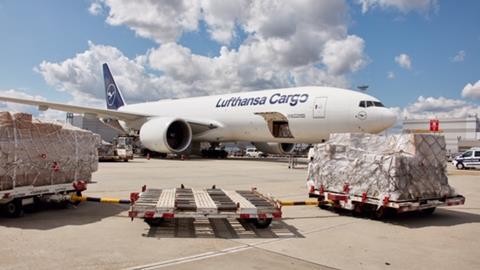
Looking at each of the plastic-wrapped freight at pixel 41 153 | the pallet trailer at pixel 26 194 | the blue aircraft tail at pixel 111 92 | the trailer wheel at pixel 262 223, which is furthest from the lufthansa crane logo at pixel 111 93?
the trailer wheel at pixel 262 223

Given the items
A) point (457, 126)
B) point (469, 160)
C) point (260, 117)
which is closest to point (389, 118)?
point (260, 117)

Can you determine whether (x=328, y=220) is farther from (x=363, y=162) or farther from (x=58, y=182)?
(x=58, y=182)

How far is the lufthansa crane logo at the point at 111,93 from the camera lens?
4141cm

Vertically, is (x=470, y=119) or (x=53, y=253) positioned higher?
(x=470, y=119)

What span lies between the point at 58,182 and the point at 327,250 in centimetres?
577

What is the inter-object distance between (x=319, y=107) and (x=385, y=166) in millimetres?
14575

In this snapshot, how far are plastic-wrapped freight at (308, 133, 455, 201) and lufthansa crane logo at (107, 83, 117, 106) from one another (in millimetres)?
35406

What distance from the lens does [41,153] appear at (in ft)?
26.1

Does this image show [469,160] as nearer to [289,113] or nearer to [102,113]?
[289,113]

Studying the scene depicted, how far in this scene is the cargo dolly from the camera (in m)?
6.41

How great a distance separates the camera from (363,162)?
8.33 meters

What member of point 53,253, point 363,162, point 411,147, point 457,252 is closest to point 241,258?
point 53,253

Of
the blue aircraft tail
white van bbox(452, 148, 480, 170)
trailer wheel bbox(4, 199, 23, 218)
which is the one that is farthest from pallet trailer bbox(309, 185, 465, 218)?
the blue aircraft tail

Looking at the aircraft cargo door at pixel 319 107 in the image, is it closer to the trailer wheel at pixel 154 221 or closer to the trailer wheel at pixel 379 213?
the trailer wheel at pixel 379 213
